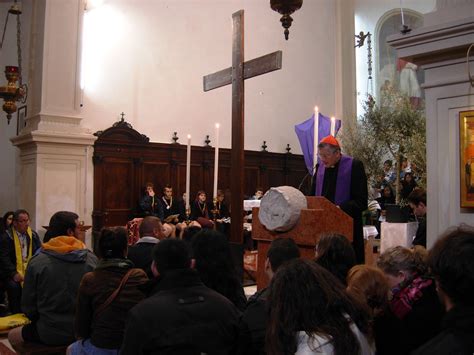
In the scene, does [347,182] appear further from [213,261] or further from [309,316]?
[309,316]

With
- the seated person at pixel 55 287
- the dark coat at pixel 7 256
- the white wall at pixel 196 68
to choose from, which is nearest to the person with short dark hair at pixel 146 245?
the seated person at pixel 55 287

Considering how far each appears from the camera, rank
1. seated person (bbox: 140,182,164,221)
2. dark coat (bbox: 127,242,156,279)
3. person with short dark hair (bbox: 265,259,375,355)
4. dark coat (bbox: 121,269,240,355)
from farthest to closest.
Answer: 1. seated person (bbox: 140,182,164,221)
2. dark coat (bbox: 127,242,156,279)
3. dark coat (bbox: 121,269,240,355)
4. person with short dark hair (bbox: 265,259,375,355)

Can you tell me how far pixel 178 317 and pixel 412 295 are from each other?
1.01 m

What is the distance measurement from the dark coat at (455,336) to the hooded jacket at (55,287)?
251 cm

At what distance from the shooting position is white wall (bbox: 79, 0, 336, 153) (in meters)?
11.0

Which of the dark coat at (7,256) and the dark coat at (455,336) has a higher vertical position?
the dark coat at (455,336)

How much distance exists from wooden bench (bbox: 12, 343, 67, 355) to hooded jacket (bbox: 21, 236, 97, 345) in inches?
1.4

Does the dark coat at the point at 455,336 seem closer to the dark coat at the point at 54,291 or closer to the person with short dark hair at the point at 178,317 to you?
the person with short dark hair at the point at 178,317

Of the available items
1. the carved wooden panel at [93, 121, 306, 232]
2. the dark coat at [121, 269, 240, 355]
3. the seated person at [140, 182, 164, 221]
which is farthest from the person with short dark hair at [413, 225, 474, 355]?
the carved wooden panel at [93, 121, 306, 232]

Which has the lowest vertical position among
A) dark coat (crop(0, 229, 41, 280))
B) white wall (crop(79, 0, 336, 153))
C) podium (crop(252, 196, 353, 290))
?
dark coat (crop(0, 229, 41, 280))

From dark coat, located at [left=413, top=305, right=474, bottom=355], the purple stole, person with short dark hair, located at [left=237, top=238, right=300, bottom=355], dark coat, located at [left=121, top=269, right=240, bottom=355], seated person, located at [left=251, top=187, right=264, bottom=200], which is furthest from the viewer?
seated person, located at [left=251, top=187, right=264, bottom=200]

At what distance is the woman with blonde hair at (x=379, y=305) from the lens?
2.09m

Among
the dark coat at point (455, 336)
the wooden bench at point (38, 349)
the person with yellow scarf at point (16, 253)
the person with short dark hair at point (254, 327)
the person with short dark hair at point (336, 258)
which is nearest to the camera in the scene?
the dark coat at point (455, 336)

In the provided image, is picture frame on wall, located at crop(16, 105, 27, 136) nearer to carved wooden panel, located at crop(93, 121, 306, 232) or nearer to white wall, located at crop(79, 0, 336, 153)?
white wall, located at crop(79, 0, 336, 153)
